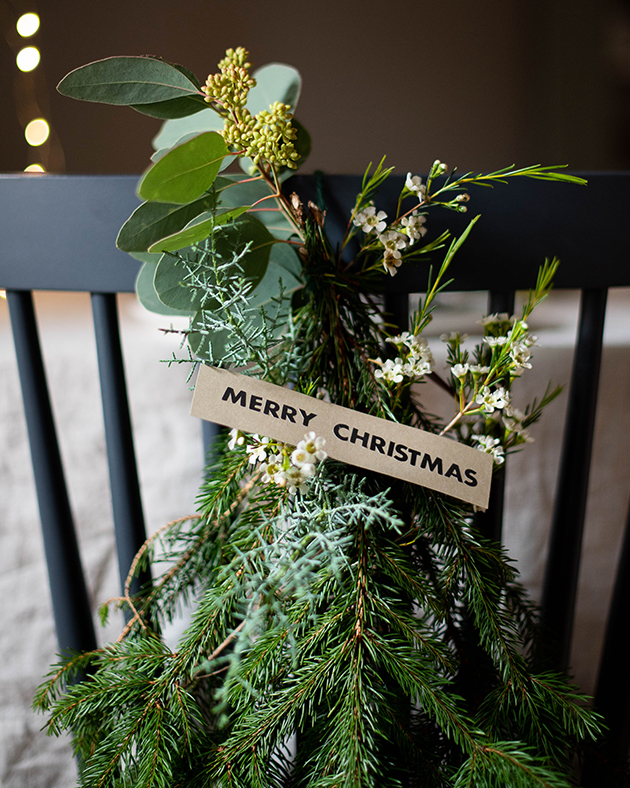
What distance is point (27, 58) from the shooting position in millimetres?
2309

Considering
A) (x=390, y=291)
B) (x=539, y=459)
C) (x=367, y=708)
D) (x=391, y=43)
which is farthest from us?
(x=391, y=43)

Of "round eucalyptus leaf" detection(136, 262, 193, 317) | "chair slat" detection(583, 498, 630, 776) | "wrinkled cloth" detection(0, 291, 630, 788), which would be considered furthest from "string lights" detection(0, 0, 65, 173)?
"chair slat" detection(583, 498, 630, 776)

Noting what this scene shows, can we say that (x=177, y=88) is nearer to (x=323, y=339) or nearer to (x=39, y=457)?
(x=323, y=339)

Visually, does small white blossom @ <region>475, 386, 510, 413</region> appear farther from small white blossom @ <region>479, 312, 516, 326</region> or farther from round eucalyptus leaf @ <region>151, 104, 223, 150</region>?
round eucalyptus leaf @ <region>151, 104, 223, 150</region>

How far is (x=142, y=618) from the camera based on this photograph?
0.47 meters

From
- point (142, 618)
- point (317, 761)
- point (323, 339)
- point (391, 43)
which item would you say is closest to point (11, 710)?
point (142, 618)

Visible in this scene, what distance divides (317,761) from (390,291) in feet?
1.05

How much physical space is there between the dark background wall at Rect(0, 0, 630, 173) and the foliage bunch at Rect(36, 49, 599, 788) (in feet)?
7.87

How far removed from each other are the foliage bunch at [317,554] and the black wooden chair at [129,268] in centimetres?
3

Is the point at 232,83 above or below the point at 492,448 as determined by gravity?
above

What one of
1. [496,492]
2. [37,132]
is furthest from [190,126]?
[37,132]

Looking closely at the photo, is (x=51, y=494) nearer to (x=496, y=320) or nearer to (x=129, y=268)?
(x=129, y=268)

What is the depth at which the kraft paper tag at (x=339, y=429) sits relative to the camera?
344mm

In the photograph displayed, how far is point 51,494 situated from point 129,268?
0.21 meters
